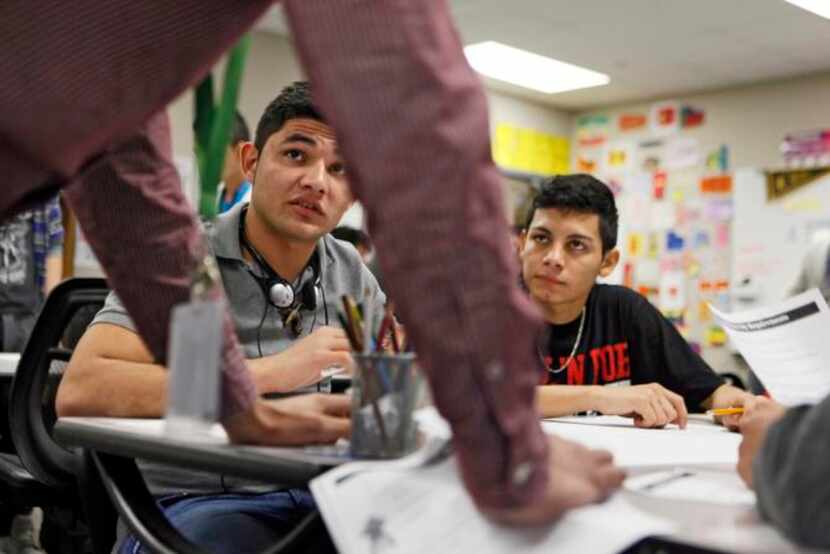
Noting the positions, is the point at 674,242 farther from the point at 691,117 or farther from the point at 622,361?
the point at 622,361

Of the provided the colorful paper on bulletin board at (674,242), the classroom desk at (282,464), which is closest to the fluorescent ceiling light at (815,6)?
the colorful paper on bulletin board at (674,242)

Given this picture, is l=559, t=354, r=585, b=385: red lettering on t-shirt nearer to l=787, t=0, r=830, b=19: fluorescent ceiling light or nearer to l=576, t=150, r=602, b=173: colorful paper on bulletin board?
l=787, t=0, r=830, b=19: fluorescent ceiling light

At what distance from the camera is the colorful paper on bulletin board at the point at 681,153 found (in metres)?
7.05

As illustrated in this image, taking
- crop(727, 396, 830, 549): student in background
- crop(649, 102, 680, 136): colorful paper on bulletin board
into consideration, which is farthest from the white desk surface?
crop(649, 102, 680, 136): colorful paper on bulletin board

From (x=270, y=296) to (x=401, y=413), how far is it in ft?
2.41

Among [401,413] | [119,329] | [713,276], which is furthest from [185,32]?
[713,276]

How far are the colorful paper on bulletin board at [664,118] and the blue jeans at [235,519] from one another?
6.24 m

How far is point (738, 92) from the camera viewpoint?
686 centimetres

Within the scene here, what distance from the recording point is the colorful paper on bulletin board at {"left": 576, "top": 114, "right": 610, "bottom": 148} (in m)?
7.63

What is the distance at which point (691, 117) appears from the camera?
7.07 m

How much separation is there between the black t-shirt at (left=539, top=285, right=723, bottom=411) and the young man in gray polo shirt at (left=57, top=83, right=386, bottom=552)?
1.75 ft

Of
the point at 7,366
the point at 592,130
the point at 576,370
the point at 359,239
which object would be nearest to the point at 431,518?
the point at 576,370

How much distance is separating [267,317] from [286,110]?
1.25 feet

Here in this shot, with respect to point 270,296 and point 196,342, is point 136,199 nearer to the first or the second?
point 196,342
